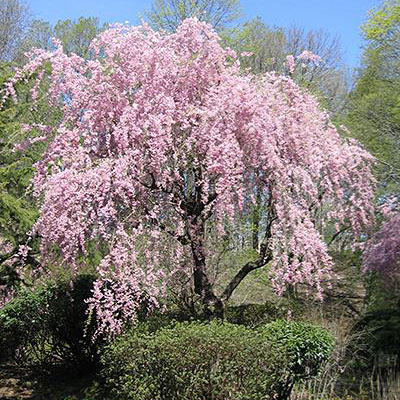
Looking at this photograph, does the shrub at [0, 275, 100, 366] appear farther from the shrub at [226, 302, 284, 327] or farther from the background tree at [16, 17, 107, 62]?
the background tree at [16, 17, 107, 62]

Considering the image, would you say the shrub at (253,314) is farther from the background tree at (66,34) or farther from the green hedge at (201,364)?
the background tree at (66,34)

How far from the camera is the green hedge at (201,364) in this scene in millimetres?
4895

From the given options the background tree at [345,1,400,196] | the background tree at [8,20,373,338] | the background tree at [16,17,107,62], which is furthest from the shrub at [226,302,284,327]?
the background tree at [16,17,107,62]

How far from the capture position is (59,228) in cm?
573

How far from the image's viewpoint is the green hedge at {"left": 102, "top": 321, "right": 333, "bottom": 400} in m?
4.89

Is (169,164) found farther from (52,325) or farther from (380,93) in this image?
(380,93)

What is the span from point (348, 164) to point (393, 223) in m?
2.29

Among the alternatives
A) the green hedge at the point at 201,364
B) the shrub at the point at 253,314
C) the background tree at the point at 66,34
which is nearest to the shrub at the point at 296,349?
the green hedge at the point at 201,364

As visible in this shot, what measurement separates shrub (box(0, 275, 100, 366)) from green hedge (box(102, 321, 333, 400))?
2113 millimetres

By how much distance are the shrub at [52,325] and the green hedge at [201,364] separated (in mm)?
2113

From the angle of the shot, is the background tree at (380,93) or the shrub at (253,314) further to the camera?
the background tree at (380,93)

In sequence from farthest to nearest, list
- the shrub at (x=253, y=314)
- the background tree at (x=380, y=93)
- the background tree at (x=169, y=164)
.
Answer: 1. the background tree at (x=380, y=93)
2. the shrub at (x=253, y=314)
3. the background tree at (x=169, y=164)

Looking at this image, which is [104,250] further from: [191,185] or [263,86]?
[263,86]

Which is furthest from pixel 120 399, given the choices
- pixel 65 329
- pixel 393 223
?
pixel 393 223
